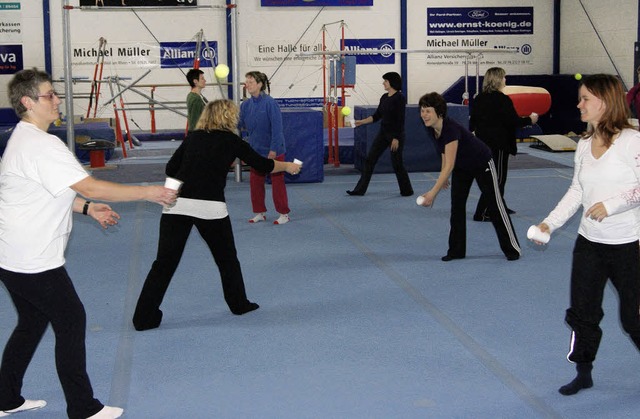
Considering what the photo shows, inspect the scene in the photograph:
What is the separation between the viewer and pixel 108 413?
4180mm

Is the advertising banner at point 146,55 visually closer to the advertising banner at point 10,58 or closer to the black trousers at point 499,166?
the advertising banner at point 10,58

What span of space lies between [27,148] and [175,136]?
1673 centimetres

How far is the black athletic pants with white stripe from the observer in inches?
307

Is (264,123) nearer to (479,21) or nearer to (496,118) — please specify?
(496,118)

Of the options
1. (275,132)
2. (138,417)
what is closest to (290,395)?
(138,417)

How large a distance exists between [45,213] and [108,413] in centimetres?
104

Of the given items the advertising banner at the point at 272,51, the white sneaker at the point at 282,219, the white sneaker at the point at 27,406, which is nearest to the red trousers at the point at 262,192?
the white sneaker at the point at 282,219

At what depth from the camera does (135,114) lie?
68.0ft

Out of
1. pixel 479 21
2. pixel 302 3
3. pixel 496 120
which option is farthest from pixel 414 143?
pixel 479 21

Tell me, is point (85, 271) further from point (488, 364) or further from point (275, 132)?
point (488, 364)

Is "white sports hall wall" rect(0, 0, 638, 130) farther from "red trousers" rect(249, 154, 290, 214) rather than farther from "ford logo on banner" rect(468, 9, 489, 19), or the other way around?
"red trousers" rect(249, 154, 290, 214)

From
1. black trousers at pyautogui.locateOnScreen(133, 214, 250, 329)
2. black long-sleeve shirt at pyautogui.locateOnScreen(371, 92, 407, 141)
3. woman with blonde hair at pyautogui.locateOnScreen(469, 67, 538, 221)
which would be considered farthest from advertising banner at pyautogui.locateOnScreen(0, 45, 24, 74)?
black trousers at pyautogui.locateOnScreen(133, 214, 250, 329)

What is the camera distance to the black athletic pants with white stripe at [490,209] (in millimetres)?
7797

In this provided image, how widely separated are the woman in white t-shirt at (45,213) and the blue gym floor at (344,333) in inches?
22.4
